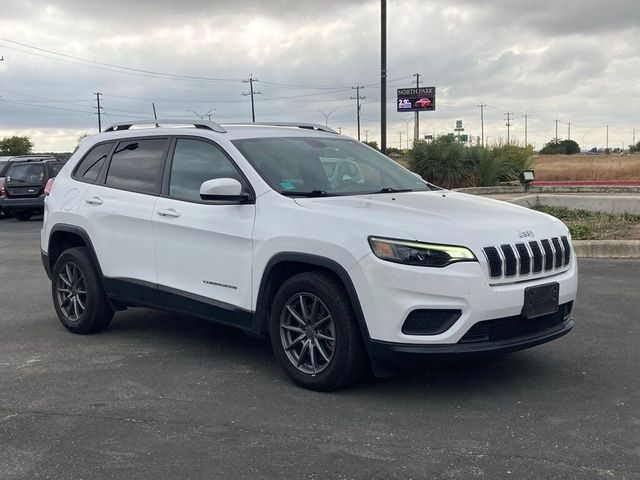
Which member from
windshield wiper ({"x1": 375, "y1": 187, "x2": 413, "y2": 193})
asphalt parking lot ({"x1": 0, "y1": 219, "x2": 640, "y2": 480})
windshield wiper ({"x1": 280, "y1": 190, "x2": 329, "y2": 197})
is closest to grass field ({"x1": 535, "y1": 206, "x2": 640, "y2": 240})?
asphalt parking lot ({"x1": 0, "y1": 219, "x2": 640, "y2": 480})

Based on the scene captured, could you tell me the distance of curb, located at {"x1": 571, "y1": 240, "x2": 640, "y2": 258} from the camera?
10.6 meters

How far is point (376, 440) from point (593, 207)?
11.6m

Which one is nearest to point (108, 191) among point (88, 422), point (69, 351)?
point (69, 351)

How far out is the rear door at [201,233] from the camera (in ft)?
16.9

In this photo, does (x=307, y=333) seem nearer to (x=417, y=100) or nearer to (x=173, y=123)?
(x=173, y=123)

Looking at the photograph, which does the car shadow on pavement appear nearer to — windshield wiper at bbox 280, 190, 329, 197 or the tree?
windshield wiper at bbox 280, 190, 329, 197

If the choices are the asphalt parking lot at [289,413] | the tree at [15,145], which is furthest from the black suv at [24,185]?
the tree at [15,145]

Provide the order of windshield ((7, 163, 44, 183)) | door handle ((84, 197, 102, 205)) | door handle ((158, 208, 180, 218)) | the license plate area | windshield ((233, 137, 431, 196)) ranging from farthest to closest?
windshield ((7, 163, 44, 183))
door handle ((84, 197, 102, 205))
door handle ((158, 208, 180, 218))
windshield ((233, 137, 431, 196))
the license plate area

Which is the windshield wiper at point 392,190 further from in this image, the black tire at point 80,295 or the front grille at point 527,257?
the black tire at point 80,295

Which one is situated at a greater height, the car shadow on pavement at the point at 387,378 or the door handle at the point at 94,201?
the door handle at the point at 94,201

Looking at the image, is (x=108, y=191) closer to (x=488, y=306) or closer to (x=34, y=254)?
(x=488, y=306)

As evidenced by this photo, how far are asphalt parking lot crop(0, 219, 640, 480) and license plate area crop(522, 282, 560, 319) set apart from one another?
1.87 ft

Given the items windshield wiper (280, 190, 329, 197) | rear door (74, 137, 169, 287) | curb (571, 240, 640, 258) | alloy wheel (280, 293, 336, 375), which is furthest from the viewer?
curb (571, 240, 640, 258)

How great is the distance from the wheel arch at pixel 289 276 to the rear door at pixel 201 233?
0.43ft
